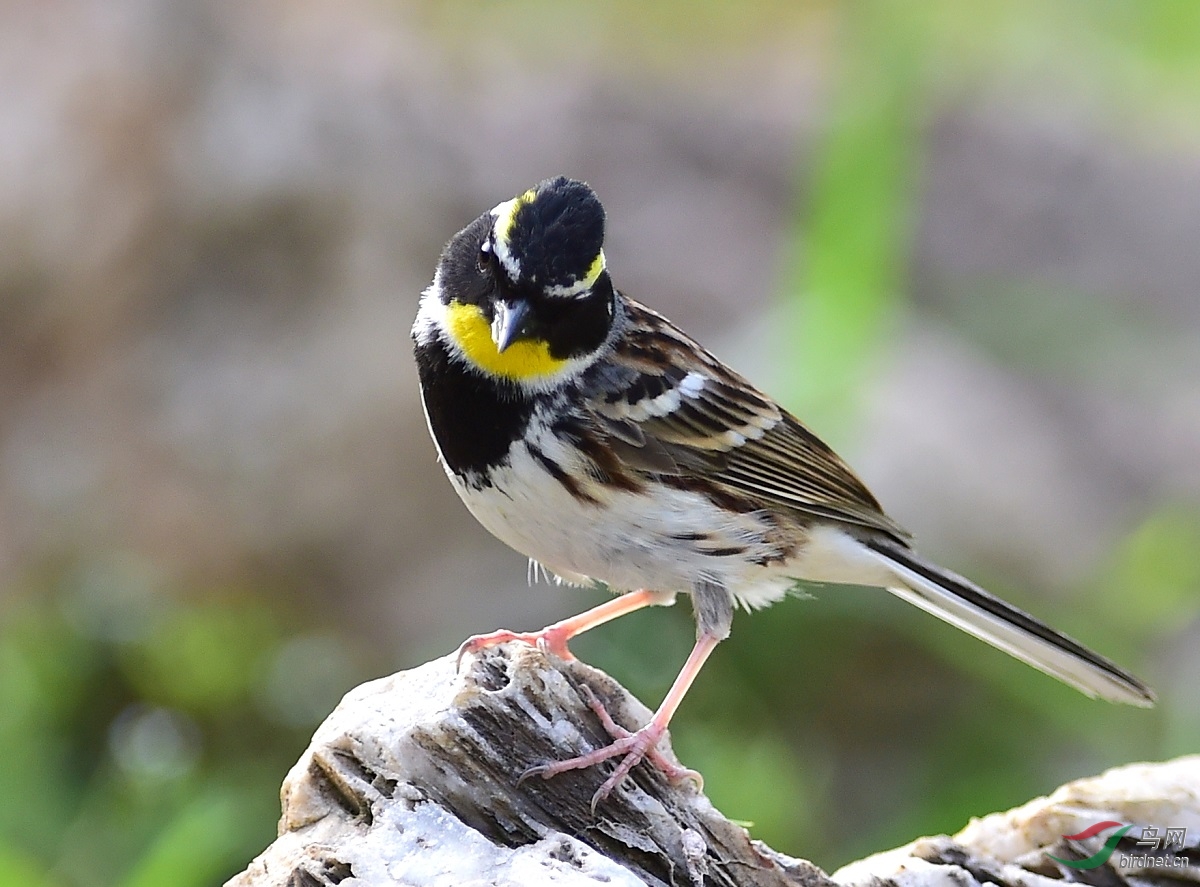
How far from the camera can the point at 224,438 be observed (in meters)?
5.75

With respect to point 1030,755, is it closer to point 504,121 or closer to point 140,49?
point 504,121

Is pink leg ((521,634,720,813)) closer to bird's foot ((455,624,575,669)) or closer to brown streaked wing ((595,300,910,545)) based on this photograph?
bird's foot ((455,624,575,669))

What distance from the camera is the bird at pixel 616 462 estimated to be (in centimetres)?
278

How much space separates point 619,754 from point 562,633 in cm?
50

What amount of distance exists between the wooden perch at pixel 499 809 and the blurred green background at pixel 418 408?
5.15 ft

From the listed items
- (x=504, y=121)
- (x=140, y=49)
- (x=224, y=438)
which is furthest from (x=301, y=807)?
(x=504, y=121)

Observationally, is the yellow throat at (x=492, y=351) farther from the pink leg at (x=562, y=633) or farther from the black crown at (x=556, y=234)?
the pink leg at (x=562, y=633)

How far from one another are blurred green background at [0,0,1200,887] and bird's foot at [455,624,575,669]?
4.53 ft

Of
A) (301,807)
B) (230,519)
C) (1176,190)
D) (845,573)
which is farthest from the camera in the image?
(1176,190)

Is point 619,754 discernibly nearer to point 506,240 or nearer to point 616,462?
point 616,462

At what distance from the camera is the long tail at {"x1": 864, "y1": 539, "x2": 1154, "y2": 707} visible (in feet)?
10.8

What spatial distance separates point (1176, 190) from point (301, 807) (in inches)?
300

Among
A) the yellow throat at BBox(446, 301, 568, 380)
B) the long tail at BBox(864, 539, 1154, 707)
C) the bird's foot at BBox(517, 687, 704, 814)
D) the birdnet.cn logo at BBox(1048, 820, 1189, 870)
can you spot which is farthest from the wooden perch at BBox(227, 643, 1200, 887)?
the long tail at BBox(864, 539, 1154, 707)

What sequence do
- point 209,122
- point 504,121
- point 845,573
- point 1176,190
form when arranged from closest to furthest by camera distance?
point 845,573, point 209,122, point 504,121, point 1176,190
